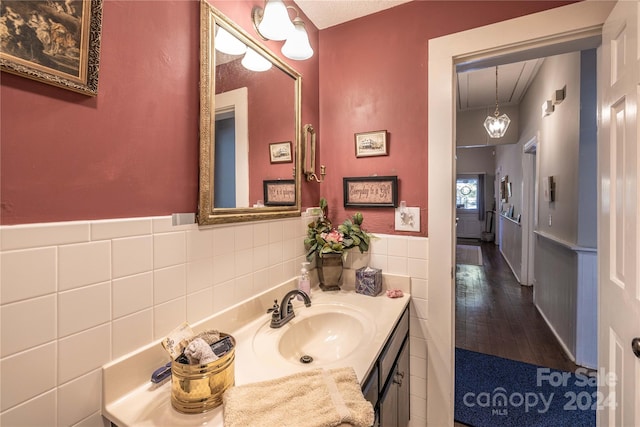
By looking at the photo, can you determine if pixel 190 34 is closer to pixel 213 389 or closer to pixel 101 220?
pixel 101 220

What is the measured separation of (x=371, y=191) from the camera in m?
1.58

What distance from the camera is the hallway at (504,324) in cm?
226

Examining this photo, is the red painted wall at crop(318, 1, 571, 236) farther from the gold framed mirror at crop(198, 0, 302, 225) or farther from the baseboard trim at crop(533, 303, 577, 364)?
the baseboard trim at crop(533, 303, 577, 364)

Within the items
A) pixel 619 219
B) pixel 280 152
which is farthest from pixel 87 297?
pixel 619 219

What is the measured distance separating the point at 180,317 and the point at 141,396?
0.21 m

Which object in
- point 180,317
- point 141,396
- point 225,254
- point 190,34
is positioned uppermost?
point 190,34

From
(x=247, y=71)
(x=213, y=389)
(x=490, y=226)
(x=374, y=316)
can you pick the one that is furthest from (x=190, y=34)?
(x=490, y=226)

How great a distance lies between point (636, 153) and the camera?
83cm

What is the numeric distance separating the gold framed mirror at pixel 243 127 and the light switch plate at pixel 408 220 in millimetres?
568

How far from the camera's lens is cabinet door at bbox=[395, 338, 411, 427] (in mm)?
1260

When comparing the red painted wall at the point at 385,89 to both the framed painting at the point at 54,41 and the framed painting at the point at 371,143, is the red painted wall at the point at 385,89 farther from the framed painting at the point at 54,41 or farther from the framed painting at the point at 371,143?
the framed painting at the point at 54,41

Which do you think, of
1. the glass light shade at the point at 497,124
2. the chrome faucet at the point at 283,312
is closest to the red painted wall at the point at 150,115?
the chrome faucet at the point at 283,312

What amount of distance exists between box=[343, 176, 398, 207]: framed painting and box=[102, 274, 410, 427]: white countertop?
578mm

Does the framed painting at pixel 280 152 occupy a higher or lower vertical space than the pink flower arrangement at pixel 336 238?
higher
